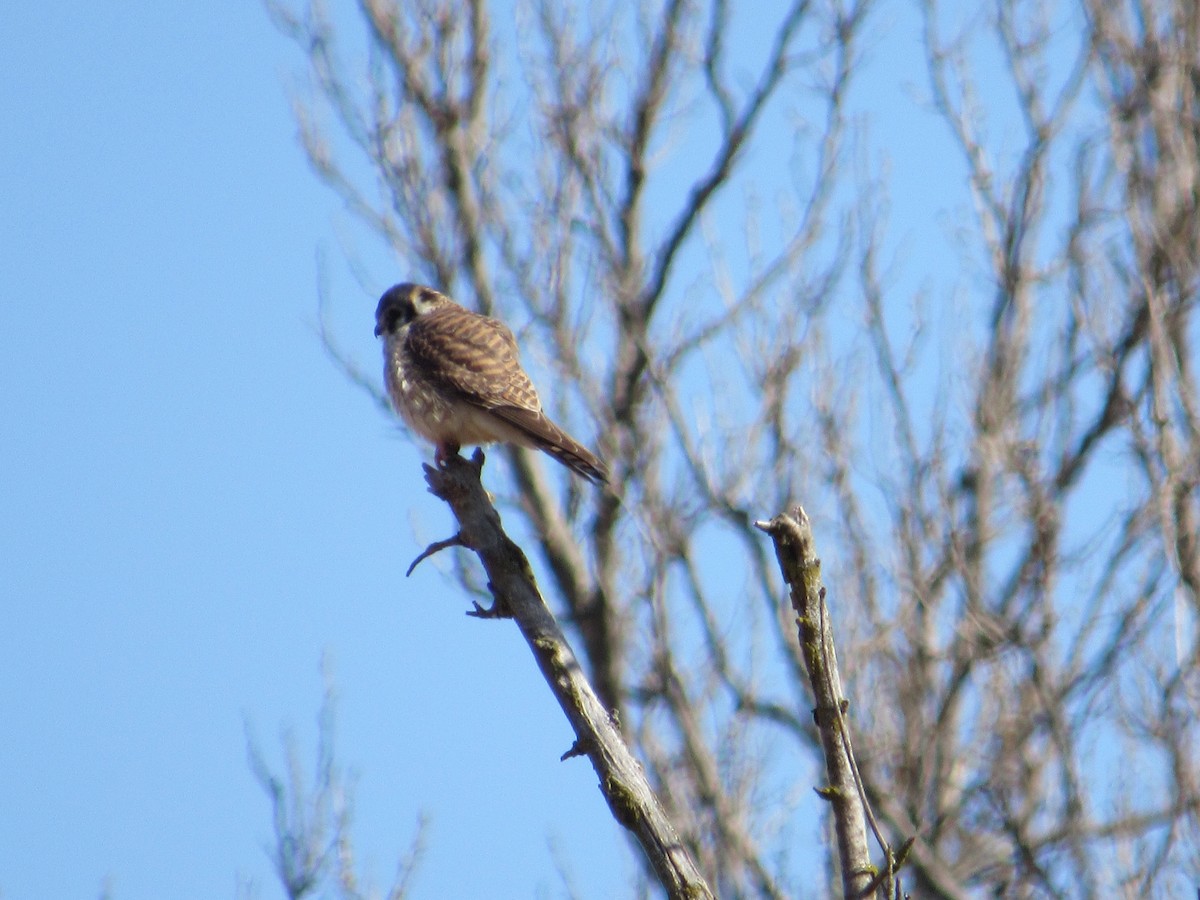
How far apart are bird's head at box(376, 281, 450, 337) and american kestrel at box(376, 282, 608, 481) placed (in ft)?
0.35

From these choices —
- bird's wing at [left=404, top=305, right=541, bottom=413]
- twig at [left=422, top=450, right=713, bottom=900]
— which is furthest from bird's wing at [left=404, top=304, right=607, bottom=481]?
twig at [left=422, top=450, right=713, bottom=900]

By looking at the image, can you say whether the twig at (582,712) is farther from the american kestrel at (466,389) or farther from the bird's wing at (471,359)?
the bird's wing at (471,359)

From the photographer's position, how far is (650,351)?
21.9 ft

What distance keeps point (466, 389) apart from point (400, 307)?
95 cm

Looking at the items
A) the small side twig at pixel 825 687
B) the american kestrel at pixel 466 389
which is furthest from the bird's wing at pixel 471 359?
the small side twig at pixel 825 687

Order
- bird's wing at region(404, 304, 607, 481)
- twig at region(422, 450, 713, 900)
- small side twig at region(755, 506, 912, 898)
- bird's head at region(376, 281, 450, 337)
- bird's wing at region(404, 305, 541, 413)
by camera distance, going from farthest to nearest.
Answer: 1. bird's head at region(376, 281, 450, 337)
2. bird's wing at region(404, 305, 541, 413)
3. bird's wing at region(404, 304, 607, 481)
4. twig at region(422, 450, 713, 900)
5. small side twig at region(755, 506, 912, 898)

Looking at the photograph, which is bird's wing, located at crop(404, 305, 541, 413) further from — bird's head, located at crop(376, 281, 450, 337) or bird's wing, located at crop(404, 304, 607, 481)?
bird's head, located at crop(376, 281, 450, 337)

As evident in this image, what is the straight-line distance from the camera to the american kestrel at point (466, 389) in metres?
3.98

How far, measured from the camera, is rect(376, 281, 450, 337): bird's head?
16.5 ft

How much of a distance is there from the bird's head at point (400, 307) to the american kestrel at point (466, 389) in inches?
4.2

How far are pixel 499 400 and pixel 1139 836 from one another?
3086mm

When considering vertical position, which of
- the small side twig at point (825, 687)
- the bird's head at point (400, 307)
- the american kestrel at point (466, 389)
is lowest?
the small side twig at point (825, 687)

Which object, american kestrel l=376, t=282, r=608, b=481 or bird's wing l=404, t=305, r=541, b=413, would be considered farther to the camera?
bird's wing l=404, t=305, r=541, b=413

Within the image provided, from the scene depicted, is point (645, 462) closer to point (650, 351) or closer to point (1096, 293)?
point (650, 351)
